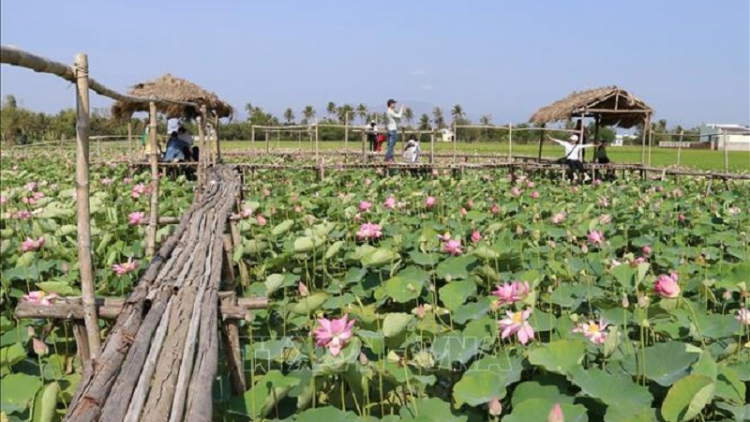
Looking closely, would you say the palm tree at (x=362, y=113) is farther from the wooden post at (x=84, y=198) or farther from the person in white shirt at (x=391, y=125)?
the wooden post at (x=84, y=198)

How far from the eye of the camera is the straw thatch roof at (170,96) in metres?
9.91

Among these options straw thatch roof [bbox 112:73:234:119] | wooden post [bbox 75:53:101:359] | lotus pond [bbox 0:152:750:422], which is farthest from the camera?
straw thatch roof [bbox 112:73:234:119]

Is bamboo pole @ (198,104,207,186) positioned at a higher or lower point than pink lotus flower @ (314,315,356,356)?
higher

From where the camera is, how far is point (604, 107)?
12.0 meters

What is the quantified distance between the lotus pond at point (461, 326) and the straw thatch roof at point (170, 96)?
5597 millimetres

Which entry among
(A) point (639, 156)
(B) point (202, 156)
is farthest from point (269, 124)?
(B) point (202, 156)

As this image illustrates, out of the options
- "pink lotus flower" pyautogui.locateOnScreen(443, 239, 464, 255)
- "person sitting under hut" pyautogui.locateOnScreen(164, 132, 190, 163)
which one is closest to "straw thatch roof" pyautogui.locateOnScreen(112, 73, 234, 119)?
"person sitting under hut" pyautogui.locateOnScreen(164, 132, 190, 163)

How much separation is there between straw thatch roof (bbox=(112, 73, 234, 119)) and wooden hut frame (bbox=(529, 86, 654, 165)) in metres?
5.87

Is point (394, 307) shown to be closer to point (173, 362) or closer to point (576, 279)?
point (576, 279)

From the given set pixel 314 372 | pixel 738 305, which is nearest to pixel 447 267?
pixel 738 305

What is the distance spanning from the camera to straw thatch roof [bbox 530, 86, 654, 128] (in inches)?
452

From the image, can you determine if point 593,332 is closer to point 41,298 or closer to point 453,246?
point 453,246

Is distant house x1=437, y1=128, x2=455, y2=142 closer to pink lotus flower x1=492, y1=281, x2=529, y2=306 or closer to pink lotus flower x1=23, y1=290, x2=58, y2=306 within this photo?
pink lotus flower x1=492, y1=281, x2=529, y2=306

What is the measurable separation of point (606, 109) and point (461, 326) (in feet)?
33.1
